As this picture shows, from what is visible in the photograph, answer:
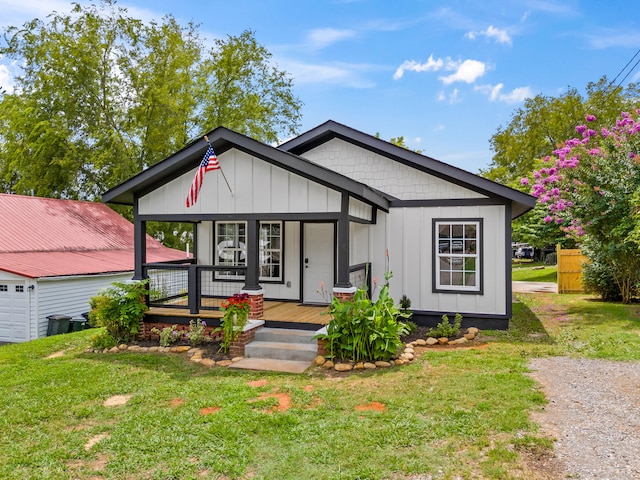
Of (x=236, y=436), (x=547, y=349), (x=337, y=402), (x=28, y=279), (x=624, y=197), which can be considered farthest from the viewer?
(x=28, y=279)

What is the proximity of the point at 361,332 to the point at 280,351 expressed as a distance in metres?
1.51

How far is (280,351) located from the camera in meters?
7.62

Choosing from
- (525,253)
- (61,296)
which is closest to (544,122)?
(525,253)

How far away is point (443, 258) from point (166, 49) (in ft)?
73.3

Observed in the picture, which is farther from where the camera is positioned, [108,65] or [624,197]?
[108,65]

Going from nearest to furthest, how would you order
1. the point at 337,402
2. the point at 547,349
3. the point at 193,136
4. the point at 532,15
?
the point at 337,402, the point at 547,349, the point at 532,15, the point at 193,136

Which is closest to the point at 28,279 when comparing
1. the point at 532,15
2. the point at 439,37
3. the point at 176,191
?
the point at 176,191

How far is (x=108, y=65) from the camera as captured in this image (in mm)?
24625

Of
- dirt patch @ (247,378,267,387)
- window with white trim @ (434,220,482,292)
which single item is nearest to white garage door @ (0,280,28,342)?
dirt patch @ (247,378,267,387)

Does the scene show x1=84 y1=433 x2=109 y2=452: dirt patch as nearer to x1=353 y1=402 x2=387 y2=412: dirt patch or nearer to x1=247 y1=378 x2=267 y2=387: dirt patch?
x1=247 y1=378 x2=267 y2=387: dirt patch

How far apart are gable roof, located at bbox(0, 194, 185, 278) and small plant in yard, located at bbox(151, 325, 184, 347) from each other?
6935 mm

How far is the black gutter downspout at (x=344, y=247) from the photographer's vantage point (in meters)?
7.79

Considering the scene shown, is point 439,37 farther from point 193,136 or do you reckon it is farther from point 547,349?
point 193,136

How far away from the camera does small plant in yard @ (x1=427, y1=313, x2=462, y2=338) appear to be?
28.8 ft
